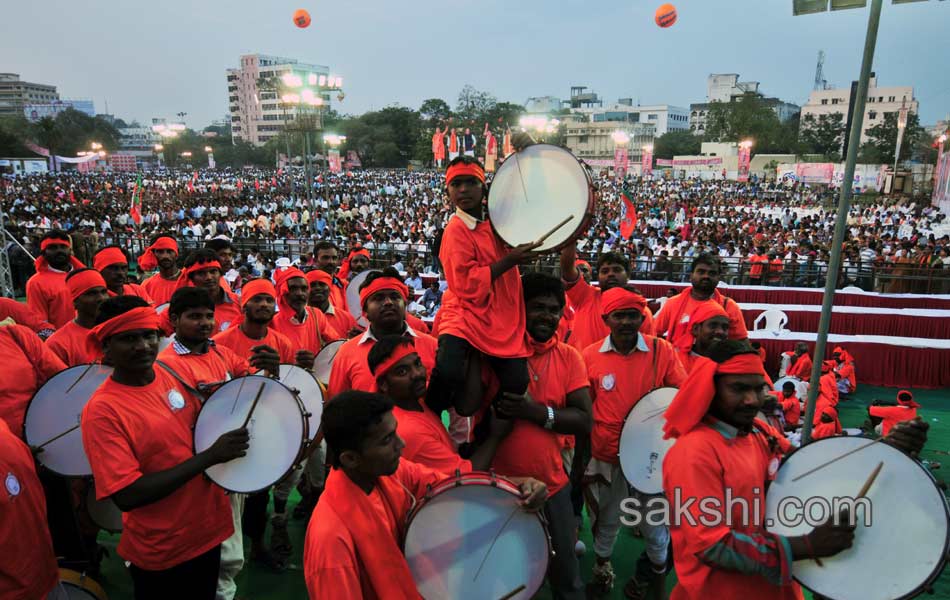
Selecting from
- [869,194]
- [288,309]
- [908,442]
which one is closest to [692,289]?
[908,442]

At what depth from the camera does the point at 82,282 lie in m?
4.98

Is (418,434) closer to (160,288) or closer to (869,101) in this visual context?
(160,288)

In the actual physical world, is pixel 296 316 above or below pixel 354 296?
above

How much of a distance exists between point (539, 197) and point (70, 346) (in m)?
4.07

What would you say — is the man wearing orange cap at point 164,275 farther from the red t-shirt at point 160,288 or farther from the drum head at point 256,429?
the drum head at point 256,429

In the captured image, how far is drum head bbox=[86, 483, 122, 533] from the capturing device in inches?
156

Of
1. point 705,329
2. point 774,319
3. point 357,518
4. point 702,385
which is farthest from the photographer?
point 774,319

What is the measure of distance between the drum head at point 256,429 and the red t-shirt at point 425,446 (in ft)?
2.23

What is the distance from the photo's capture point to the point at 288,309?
18.2ft

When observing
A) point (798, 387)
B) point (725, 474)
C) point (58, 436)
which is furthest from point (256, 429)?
point (798, 387)

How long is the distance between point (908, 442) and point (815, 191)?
175 feet

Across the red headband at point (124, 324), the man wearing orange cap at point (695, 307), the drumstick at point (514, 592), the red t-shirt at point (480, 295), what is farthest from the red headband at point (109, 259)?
the drumstick at point (514, 592)

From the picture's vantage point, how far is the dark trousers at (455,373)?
2.98 m

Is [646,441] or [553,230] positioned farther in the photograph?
[646,441]
